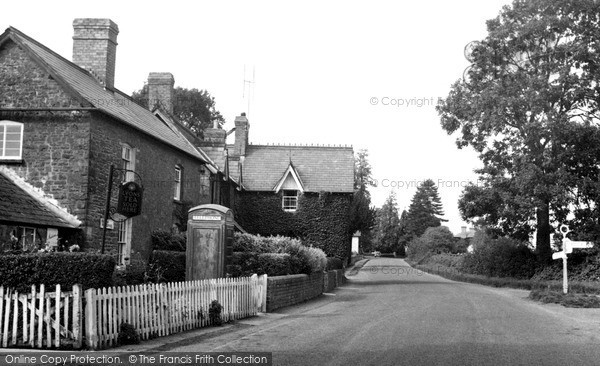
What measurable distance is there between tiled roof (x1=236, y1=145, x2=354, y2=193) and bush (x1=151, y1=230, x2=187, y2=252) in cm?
1420

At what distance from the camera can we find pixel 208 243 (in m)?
18.0

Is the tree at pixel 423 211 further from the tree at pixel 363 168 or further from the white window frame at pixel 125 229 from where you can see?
the white window frame at pixel 125 229

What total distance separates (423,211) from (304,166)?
281ft

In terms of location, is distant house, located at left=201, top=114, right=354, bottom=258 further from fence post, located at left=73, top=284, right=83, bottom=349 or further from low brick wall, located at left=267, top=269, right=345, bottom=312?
fence post, located at left=73, top=284, right=83, bottom=349

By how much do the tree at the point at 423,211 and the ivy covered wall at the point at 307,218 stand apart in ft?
264

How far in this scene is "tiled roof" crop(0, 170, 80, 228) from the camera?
1736 centimetres

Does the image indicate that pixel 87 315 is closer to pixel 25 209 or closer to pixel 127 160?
pixel 25 209

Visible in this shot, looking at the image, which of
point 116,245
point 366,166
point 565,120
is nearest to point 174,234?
point 116,245

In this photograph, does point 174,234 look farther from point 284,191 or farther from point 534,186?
point 534,186

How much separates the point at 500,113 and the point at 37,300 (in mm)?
27545

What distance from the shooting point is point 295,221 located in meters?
40.8

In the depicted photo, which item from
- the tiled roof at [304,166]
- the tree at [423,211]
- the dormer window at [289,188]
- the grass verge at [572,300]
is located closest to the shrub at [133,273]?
the grass verge at [572,300]

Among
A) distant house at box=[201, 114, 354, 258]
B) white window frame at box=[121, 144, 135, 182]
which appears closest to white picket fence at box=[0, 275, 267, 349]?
white window frame at box=[121, 144, 135, 182]

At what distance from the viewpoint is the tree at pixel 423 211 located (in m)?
123
